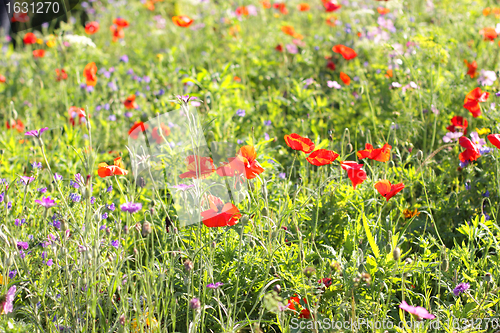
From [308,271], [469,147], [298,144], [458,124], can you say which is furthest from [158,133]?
[458,124]

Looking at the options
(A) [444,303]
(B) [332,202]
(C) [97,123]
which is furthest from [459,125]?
(C) [97,123]

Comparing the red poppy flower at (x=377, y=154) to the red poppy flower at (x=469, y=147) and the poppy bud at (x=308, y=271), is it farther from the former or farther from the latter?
the poppy bud at (x=308, y=271)

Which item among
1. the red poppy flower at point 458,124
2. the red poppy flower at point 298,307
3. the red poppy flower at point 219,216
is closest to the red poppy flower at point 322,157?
the red poppy flower at point 219,216

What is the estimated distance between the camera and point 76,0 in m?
6.73

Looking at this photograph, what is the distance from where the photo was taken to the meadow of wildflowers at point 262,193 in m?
1.54

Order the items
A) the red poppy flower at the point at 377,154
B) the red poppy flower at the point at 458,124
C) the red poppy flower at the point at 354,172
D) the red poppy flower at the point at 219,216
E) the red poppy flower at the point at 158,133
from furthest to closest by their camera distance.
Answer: the red poppy flower at the point at 158,133, the red poppy flower at the point at 458,124, the red poppy flower at the point at 377,154, the red poppy flower at the point at 354,172, the red poppy flower at the point at 219,216

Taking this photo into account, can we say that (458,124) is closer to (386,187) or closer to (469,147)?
(469,147)

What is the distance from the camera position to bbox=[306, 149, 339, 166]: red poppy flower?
172cm

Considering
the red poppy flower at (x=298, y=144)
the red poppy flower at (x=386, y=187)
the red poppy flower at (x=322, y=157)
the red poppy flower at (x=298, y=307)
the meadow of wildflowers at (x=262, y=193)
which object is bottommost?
the red poppy flower at (x=298, y=307)

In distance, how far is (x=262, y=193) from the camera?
1.93 m

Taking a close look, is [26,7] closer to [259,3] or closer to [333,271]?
[259,3]

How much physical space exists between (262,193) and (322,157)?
35 cm

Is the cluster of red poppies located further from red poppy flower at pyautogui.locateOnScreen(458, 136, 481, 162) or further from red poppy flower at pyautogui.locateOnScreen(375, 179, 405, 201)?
red poppy flower at pyautogui.locateOnScreen(458, 136, 481, 162)

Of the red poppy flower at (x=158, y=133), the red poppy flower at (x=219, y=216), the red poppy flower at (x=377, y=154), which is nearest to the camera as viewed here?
the red poppy flower at (x=219, y=216)
